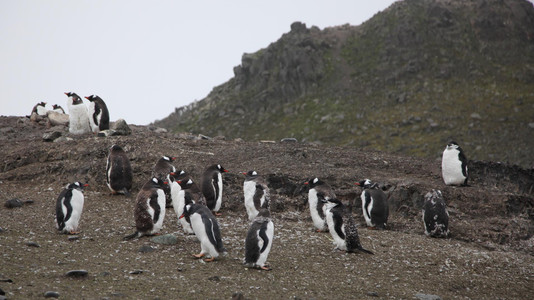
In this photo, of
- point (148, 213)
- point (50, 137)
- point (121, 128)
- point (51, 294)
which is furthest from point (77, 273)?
point (50, 137)

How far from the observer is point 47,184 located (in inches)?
591

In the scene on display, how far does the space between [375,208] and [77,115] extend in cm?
1080

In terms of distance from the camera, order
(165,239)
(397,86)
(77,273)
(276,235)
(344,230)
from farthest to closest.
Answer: (397,86) < (276,235) < (344,230) < (165,239) < (77,273)

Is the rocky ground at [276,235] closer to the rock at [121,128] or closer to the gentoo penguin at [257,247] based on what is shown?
the gentoo penguin at [257,247]

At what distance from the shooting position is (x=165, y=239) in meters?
10.5

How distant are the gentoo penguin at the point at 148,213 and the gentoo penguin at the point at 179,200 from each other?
472 mm

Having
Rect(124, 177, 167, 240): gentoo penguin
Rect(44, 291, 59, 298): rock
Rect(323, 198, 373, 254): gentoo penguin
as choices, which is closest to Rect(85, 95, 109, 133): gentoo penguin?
Rect(124, 177, 167, 240): gentoo penguin

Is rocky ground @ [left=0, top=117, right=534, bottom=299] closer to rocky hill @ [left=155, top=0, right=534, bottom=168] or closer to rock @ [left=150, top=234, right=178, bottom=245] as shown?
rock @ [left=150, top=234, right=178, bottom=245]

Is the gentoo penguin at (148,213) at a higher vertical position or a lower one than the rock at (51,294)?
higher

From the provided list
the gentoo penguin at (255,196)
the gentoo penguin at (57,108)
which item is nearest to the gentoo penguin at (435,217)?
the gentoo penguin at (255,196)

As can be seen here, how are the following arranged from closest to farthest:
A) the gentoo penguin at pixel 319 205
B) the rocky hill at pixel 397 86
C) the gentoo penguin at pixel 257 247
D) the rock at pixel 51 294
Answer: the rock at pixel 51 294, the gentoo penguin at pixel 257 247, the gentoo penguin at pixel 319 205, the rocky hill at pixel 397 86

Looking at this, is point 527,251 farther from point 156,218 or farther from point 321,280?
point 156,218

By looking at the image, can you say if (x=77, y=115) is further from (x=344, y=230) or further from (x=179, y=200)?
(x=344, y=230)

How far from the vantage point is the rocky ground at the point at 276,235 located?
8.49m
